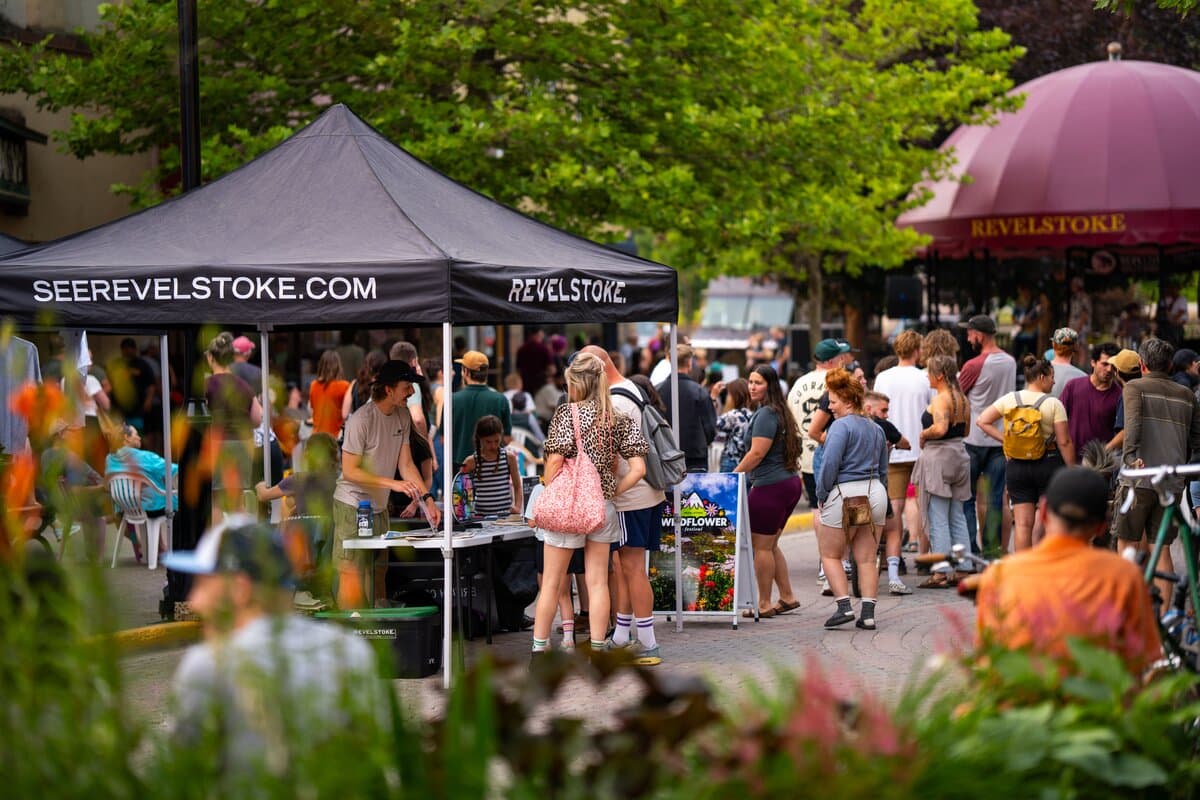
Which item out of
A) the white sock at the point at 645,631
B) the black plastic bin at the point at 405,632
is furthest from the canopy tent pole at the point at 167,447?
the white sock at the point at 645,631

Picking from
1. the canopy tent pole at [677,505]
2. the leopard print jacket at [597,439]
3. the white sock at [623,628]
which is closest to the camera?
the leopard print jacket at [597,439]

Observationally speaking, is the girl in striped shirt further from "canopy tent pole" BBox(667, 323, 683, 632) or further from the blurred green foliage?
the blurred green foliage

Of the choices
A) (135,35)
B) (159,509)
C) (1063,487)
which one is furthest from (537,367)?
(1063,487)

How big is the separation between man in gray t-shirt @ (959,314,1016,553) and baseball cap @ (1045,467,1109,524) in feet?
27.0

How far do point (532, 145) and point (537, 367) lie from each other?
267 inches

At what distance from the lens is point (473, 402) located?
12961 millimetres

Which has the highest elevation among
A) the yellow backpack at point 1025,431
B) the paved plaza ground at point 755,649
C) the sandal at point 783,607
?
the yellow backpack at point 1025,431

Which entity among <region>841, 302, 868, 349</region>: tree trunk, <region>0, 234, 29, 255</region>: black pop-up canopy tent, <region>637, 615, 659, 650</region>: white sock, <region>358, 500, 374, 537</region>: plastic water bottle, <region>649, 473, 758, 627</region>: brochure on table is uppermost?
<region>841, 302, 868, 349</region>: tree trunk

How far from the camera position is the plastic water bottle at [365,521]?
1022cm

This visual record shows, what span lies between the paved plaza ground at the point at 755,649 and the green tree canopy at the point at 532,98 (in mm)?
6953

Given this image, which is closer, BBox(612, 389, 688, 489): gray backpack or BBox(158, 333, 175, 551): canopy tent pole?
BBox(612, 389, 688, 489): gray backpack

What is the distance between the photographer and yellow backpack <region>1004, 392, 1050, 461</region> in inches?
496

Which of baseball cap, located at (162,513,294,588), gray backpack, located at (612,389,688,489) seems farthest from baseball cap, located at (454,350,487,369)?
baseball cap, located at (162,513,294,588)

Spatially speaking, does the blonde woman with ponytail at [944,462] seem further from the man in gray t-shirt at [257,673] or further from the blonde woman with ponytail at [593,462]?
the man in gray t-shirt at [257,673]
